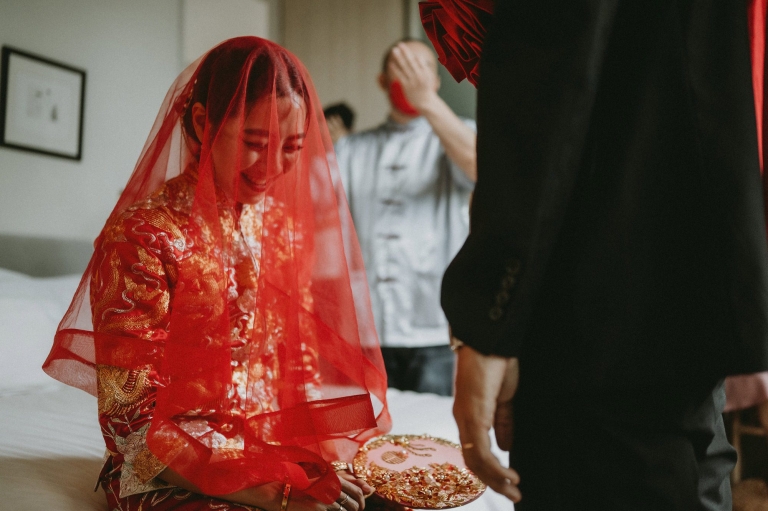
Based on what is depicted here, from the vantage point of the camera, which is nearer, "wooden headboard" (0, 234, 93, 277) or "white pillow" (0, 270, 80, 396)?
"white pillow" (0, 270, 80, 396)

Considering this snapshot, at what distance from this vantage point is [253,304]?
90cm

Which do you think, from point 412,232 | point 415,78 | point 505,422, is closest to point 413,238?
point 412,232

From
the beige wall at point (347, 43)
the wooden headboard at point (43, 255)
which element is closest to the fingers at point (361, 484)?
the wooden headboard at point (43, 255)

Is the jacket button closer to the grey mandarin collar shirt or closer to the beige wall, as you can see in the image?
the grey mandarin collar shirt

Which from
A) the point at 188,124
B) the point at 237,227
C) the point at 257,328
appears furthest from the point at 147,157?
the point at 257,328

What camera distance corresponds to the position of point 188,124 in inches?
36.2

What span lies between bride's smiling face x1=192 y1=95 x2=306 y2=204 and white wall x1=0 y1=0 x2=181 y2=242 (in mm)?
1270

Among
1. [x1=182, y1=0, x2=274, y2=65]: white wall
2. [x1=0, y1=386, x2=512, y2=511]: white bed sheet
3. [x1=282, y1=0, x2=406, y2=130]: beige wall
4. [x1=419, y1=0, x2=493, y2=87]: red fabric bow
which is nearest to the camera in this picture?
[x1=419, y1=0, x2=493, y2=87]: red fabric bow

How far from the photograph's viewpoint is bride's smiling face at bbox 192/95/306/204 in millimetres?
855

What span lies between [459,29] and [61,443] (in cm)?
104

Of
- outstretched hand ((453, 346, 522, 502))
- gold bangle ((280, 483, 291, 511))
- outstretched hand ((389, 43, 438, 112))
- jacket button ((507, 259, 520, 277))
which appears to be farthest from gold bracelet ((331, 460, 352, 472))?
outstretched hand ((389, 43, 438, 112))

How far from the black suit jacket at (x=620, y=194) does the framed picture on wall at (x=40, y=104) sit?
1.83 metres

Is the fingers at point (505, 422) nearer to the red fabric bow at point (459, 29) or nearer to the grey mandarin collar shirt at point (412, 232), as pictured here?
the red fabric bow at point (459, 29)

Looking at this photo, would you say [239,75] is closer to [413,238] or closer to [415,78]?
[415,78]
